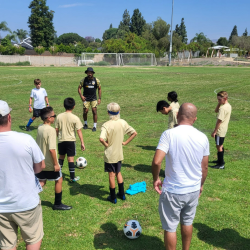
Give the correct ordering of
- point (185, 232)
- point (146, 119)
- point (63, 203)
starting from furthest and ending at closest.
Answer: point (146, 119), point (63, 203), point (185, 232)

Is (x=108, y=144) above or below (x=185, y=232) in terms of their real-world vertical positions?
above

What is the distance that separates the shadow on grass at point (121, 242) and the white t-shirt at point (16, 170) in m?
1.65

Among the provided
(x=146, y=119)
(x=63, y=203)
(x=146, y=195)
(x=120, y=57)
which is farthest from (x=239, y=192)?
(x=120, y=57)

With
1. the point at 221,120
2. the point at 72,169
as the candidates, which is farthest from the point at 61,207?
the point at 221,120

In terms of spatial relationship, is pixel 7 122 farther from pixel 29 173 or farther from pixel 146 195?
pixel 146 195

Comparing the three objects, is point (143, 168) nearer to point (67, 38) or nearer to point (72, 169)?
point (72, 169)

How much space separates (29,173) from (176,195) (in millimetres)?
1816

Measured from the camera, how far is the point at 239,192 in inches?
229

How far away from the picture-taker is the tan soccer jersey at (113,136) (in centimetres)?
489

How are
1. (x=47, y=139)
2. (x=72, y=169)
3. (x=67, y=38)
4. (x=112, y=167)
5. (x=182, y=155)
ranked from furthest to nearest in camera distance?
(x=67, y=38), (x=72, y=169), (x=112, y=167), (x=47, y=139), (x=182, y=155)

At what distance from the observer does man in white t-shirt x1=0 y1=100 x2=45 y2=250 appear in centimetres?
289

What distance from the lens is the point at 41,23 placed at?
81188 millimetres

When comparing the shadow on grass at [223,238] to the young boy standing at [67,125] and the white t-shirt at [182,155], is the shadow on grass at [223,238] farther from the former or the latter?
the young boy standing at [67,125]

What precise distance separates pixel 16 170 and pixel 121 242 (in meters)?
2.23
